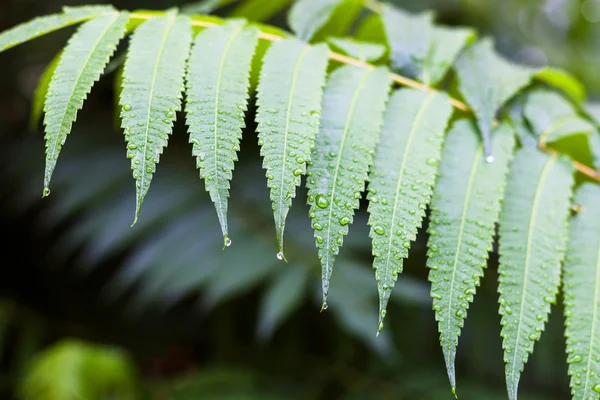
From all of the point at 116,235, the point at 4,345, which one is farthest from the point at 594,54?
the point at 4,345

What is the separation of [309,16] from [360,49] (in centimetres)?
14

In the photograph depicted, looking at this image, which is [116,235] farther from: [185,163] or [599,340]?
[599,340]

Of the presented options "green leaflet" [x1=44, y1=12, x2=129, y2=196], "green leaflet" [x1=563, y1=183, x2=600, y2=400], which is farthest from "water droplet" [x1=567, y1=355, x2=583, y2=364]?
"green leaflet" [x1=44, y1=12, x2=129, y2=196]

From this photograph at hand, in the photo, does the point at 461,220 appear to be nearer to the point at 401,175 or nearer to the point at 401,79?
the point at 401,175

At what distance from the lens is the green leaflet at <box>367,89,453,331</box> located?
64 centimetres

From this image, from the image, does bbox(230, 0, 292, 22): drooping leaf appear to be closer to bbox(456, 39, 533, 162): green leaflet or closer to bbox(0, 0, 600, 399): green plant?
bbox(0, 0, 600, 399): green plant

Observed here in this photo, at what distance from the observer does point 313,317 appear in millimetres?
1690

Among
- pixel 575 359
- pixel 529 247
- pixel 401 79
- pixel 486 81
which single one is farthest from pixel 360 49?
pixel 575 359

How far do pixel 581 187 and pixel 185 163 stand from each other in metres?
1.30

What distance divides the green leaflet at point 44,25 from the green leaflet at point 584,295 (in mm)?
852

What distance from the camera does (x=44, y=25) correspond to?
2.57 ft

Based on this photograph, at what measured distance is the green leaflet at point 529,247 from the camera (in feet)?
2.18

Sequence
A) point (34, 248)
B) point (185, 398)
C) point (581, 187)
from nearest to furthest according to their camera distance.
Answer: point (581, 187)
point (185, 398)
point (34, 248)

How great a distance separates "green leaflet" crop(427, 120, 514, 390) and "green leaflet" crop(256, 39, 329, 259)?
0.22m
